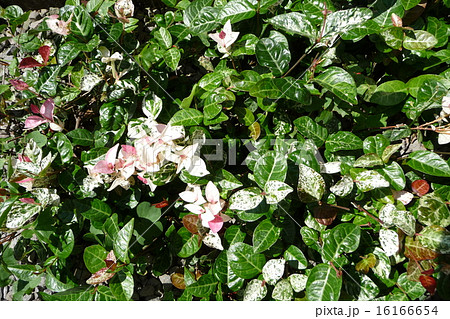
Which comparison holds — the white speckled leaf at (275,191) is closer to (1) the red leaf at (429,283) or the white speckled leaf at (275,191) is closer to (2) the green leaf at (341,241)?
(2) the green leaf at (341,241)

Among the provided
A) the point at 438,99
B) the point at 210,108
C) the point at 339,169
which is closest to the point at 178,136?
the point at 210,108

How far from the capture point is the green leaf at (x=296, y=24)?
3.79ft

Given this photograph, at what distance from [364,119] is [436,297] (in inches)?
27.2

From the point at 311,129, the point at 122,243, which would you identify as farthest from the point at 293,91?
the point at 122,243

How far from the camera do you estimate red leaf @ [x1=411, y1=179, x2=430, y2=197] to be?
1.22 m

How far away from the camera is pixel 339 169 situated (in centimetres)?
121

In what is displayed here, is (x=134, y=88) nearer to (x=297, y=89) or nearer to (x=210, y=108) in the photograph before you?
(x=210, y=108)

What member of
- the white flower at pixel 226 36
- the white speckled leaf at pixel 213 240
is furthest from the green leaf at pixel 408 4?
the white speckled leaf at pixel 213 240

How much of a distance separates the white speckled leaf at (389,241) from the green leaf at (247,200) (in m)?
0.44

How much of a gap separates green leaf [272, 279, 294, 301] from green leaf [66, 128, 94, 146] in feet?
3.00

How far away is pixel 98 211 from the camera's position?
129cm

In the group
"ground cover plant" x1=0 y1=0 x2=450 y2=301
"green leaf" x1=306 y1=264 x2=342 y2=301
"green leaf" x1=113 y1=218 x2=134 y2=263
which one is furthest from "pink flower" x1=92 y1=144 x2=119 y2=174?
"green leaf" x1=306 y1=264 x2=342 y2=301

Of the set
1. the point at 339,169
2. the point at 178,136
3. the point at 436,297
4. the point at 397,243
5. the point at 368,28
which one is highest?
the point at 368,28

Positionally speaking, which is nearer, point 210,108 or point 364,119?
point 210,108
